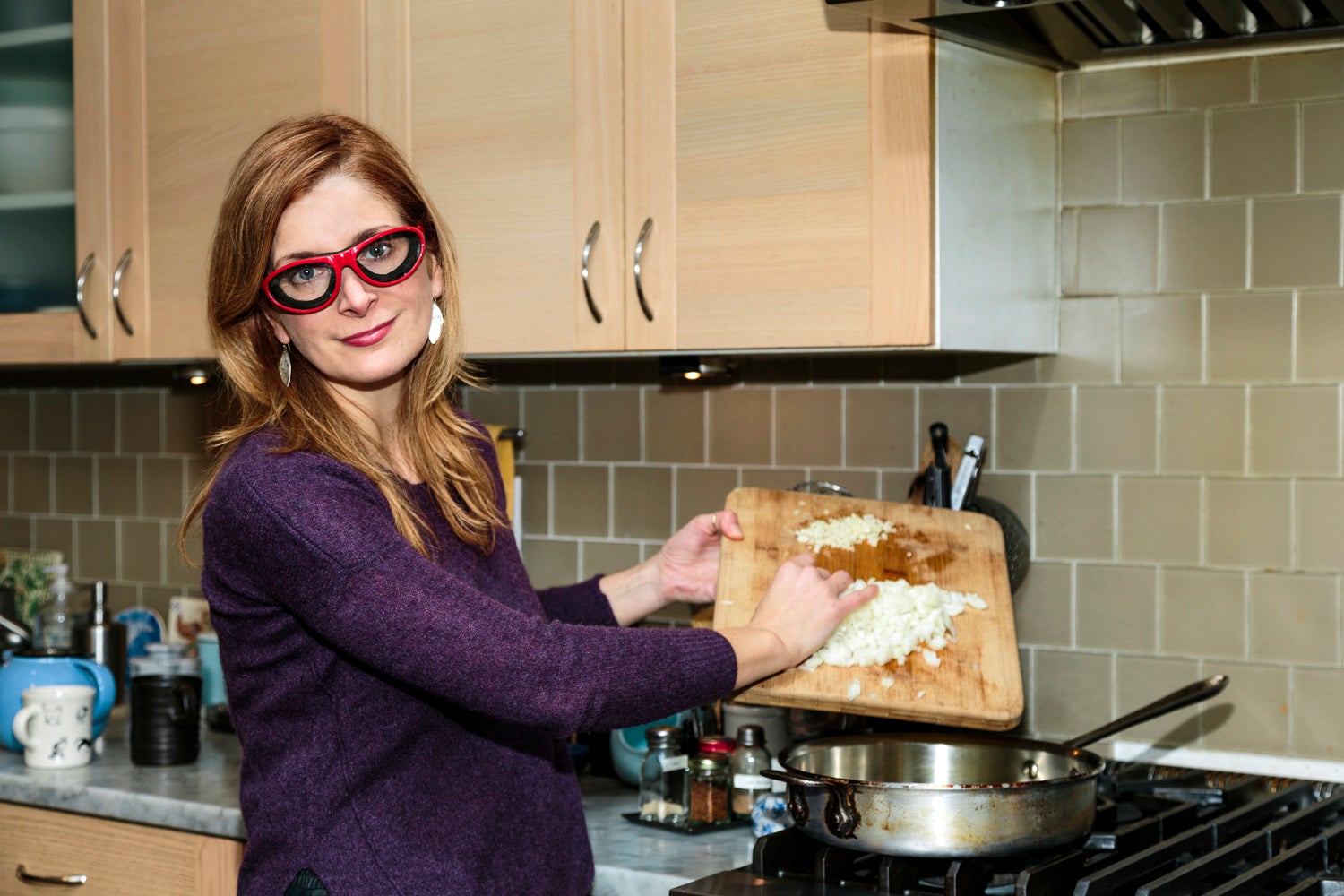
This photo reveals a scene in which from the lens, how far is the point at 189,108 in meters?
2.33

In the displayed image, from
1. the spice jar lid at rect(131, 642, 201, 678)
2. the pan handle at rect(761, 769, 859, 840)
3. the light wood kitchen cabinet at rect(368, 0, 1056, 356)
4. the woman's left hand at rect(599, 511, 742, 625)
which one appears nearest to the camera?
the pan handle at rect(761, 769, 859, 840)

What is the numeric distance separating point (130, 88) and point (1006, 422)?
153cm

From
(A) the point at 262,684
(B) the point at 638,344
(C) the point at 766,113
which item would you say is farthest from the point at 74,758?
(C) the point at 766,113

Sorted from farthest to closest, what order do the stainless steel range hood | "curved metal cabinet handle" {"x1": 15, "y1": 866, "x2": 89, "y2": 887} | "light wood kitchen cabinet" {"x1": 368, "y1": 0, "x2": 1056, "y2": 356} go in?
"curved metal cabinet handle" {"x1": 15, "y1": 866, "x2": 89, "y2": 887}, "light wood kitchen cabinet" {"x1": 368, "y1": 0, "x2": 1056, "y2": 356}, the stainless steel range hood

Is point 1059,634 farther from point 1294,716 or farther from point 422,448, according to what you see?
point 422,448

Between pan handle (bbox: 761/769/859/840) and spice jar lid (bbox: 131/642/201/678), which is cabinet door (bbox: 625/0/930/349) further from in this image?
spice jar lid (bbox: 131/642/201/678)

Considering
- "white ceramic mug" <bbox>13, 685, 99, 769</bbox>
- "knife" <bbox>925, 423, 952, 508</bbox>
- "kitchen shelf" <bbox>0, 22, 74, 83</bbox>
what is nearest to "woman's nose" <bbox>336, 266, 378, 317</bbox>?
"knife" <bbox>925, 423, 952, 508</bbox>

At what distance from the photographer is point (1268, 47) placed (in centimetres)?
195

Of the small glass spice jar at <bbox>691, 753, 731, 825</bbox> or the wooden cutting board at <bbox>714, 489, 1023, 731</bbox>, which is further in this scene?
the small glass spice jar at <bbox>691, 753, 731, 825</bbox>

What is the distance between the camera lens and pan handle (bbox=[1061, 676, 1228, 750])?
1.81 metres

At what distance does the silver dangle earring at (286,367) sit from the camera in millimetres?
1532

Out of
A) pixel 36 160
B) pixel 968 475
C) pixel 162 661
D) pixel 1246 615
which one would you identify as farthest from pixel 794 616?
pixel 36 160

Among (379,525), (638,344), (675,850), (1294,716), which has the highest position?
(638,344)

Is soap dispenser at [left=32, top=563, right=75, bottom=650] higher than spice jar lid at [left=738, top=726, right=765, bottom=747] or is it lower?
higher
